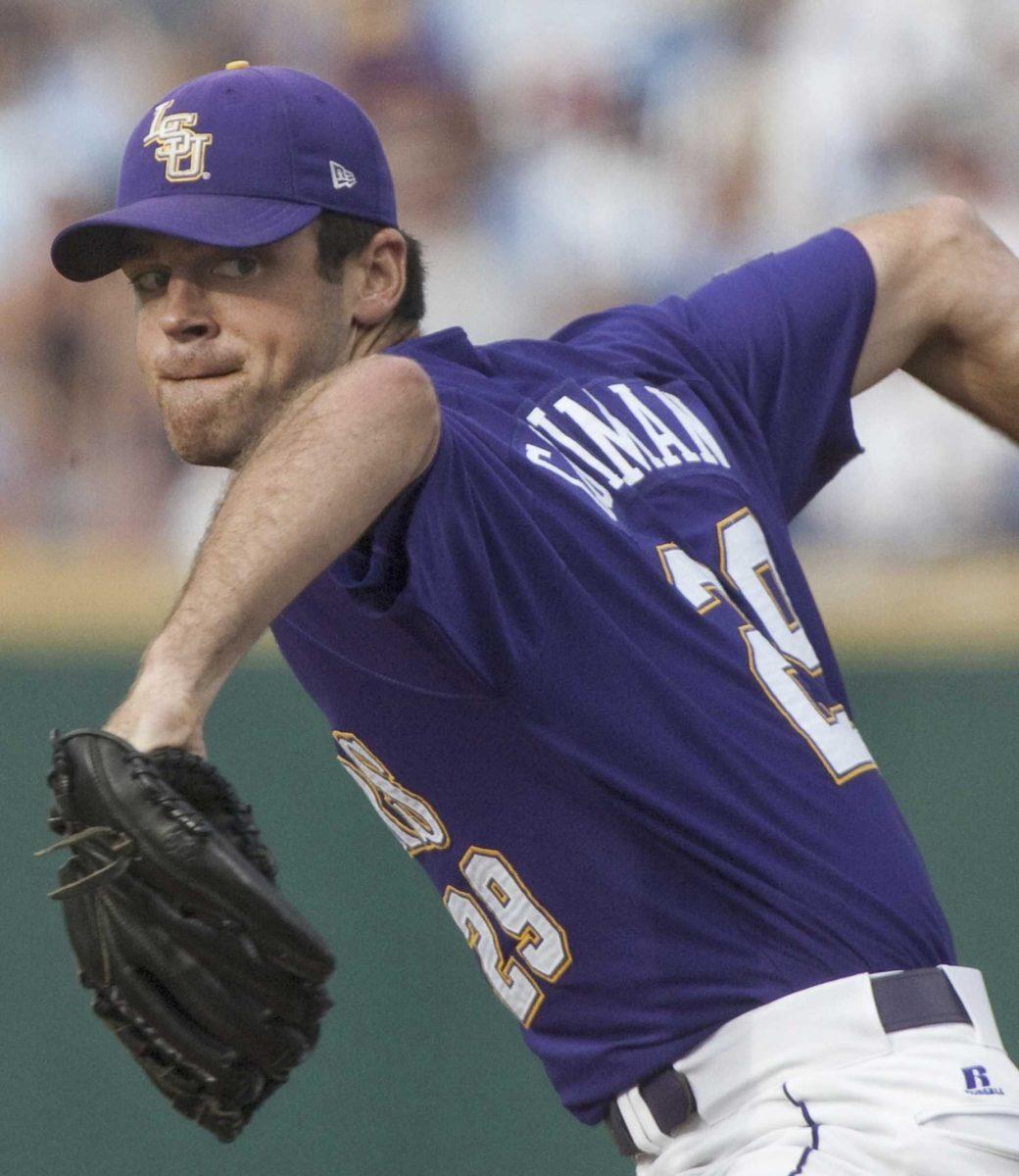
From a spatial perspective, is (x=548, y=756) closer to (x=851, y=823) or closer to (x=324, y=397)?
(x=851, y=823)

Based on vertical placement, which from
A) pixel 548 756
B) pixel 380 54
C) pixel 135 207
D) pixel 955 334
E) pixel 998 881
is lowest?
pixel 998 881

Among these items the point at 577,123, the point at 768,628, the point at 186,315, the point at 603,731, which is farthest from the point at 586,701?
the point at 577,123

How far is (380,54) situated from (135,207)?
106 inches

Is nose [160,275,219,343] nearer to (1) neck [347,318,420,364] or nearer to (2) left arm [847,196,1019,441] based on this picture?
(1) neck [347,318,420,364]

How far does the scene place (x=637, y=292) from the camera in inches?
168

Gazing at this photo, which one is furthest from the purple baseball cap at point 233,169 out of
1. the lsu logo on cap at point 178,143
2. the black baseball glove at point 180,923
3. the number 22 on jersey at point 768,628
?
the black baseball glove at point 180,923

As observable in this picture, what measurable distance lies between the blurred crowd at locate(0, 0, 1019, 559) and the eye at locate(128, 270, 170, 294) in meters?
2.24

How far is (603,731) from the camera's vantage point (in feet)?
5.82

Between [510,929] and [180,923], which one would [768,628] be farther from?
[180,923]

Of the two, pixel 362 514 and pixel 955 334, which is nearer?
pixel 362 514

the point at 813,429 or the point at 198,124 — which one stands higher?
the point at 198,124

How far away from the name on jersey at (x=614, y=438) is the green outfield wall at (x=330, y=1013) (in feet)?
6.06

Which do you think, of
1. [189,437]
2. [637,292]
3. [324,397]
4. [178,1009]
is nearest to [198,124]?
[189,437]

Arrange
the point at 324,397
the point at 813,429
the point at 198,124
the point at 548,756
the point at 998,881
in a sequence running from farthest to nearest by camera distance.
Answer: the point at 998,881, the point at 813,429, the point at 198,124, the point at 548,756, the point at 324,397
